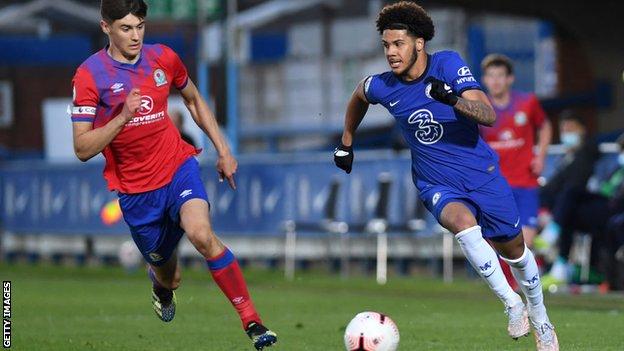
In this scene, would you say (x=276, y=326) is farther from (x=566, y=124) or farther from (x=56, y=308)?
(x=566, y=124)

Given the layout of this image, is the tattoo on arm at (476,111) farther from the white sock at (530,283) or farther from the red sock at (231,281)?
the red sock at (231,281)

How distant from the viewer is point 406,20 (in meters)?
11.5

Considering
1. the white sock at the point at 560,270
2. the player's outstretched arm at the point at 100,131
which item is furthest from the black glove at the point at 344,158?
the white sock at the point at 560,270

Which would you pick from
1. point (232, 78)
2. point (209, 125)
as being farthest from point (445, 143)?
point (232, 78)

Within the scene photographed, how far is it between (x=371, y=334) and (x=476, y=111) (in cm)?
169

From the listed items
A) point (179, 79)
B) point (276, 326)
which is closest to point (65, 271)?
point (276, 326)

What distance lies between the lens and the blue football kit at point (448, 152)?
11.5 meters

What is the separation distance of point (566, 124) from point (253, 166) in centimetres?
636

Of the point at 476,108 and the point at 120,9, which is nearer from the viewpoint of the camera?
the point at 476,108

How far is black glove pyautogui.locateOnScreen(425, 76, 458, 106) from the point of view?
428 inches

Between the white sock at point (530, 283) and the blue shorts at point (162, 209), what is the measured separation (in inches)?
88.6

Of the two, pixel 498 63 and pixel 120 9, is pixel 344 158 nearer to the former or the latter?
pixel 120 9

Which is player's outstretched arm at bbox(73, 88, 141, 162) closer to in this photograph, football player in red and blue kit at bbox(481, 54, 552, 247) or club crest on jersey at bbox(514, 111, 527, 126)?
football player in red and blue kit at bbox(481, 54, 552, 247)

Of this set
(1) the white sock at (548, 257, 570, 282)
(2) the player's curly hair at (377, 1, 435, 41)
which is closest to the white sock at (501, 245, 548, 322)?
(2) the player's curly hair at (377, 1, 435, 41)
